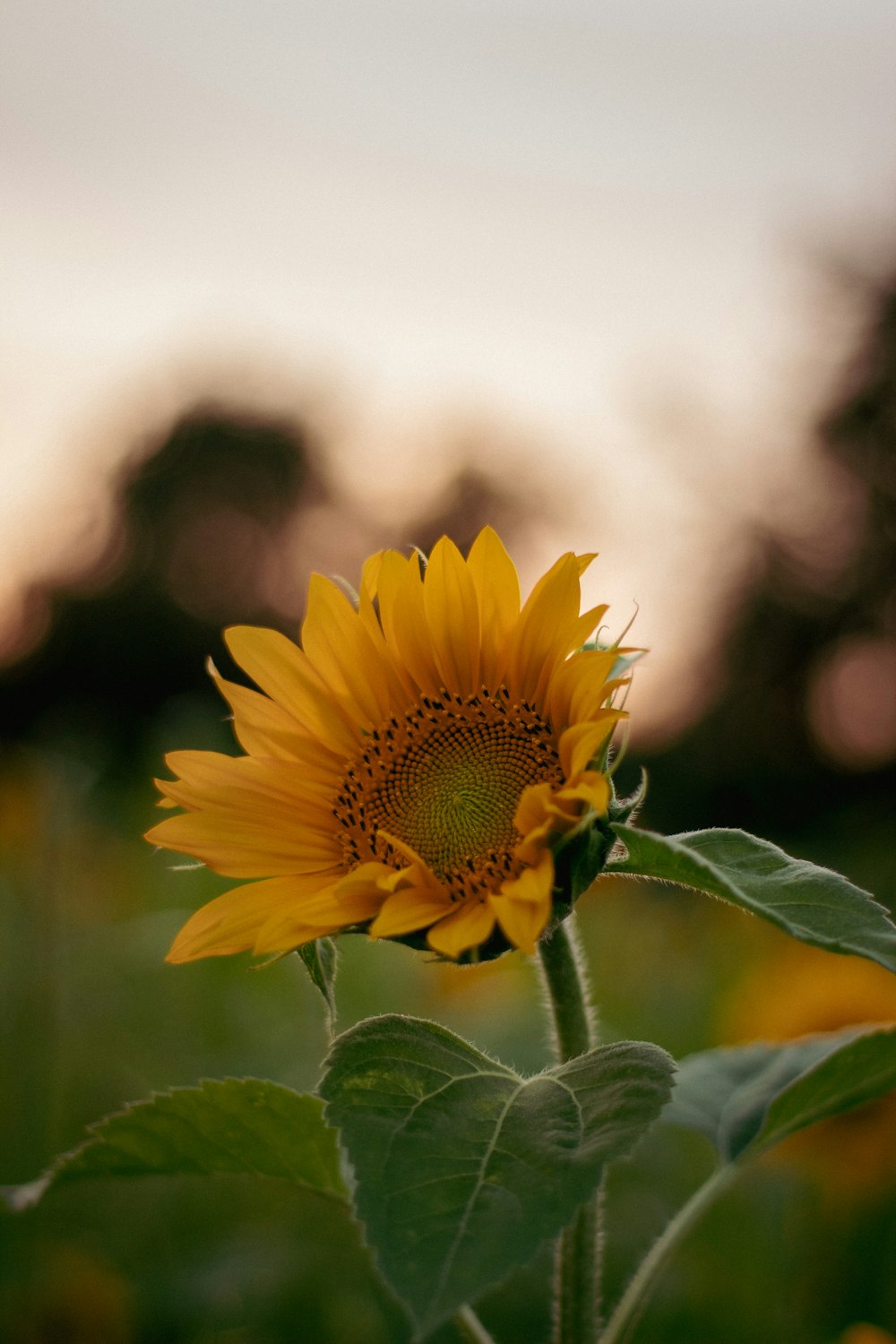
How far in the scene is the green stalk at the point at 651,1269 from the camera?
42.5 inches

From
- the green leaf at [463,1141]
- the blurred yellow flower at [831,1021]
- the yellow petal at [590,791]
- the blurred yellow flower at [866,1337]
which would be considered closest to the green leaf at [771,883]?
the yellow petal at [590,791]

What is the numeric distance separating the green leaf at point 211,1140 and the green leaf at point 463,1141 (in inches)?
4.9

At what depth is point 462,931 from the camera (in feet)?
3.27

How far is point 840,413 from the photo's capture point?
17891 mm

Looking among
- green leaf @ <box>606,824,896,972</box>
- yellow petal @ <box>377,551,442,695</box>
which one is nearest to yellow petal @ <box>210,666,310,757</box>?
yellow petal @ <box>377,551,442,695</box>

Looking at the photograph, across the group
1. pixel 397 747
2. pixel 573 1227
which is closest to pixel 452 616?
pixel 397 747

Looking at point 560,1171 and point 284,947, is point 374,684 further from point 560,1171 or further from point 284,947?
point 560,1171

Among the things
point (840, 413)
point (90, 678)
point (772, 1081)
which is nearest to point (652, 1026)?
point (772, 1081)

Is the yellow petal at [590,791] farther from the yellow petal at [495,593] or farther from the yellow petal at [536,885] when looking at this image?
the yellow petal at [495,593]

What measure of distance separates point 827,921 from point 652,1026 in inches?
106

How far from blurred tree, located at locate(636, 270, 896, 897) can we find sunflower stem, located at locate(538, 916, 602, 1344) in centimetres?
1417

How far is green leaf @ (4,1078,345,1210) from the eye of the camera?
40.8 inches

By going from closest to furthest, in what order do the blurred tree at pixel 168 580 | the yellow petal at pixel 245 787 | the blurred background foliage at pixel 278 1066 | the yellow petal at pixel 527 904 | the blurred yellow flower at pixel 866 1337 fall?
the yellow petal at pixel 527 904 → the yellow petal at pixel 245 787 → the blurred yellow flower at pixel 866 1337 → the blurred background foliage at pixel 278 1066 → the blurred tree at pixel 168 580

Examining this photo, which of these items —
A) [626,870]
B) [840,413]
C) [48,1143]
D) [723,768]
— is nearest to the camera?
[626,870]
